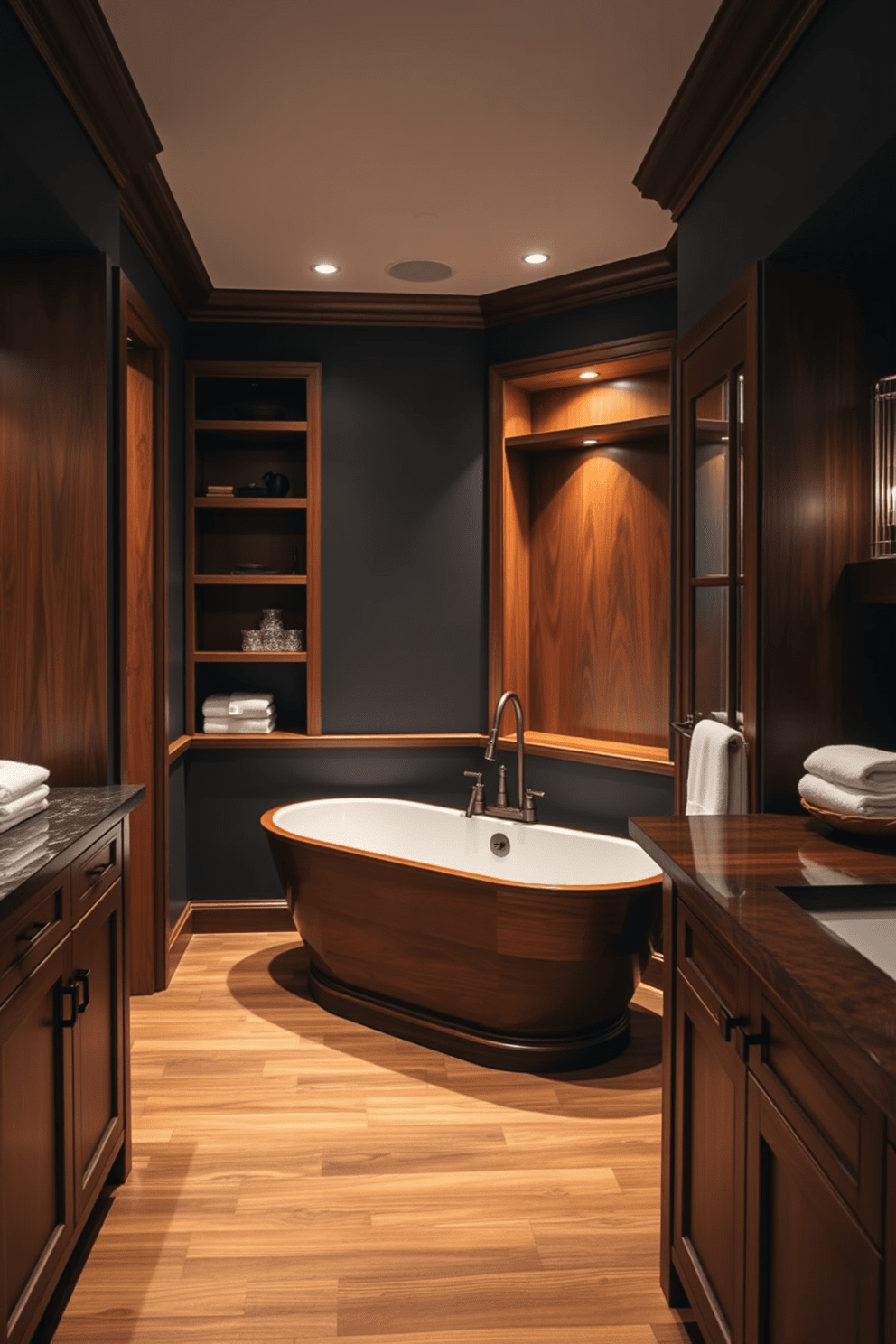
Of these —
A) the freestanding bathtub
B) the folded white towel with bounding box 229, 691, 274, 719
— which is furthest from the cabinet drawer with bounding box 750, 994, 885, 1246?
the folded white towel with bounding box 229, 691, 274, 719

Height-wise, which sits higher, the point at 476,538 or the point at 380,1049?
the point at 476,538

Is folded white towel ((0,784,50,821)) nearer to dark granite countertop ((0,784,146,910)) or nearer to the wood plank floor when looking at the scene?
dark granite countertop ((0,784,146,910))

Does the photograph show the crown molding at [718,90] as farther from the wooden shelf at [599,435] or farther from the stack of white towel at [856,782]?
the stack of white towel at [856,782]

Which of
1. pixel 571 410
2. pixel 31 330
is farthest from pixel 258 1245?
pixel 571 410

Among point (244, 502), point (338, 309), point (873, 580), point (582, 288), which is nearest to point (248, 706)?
point (244, 502)

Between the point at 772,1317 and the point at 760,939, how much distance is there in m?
0.55

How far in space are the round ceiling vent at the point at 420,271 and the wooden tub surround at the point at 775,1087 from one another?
105 inches

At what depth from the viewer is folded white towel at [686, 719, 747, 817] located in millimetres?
2332

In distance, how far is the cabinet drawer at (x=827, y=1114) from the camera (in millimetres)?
1031

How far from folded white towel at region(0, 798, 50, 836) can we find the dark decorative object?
243 centimetres

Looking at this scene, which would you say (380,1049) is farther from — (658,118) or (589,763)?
(658,118)

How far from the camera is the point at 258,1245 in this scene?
219 centimetres

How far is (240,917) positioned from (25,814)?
2.51m

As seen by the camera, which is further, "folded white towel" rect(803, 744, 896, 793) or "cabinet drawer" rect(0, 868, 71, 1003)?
"folded white towel" rect(803, 744, 896, 793)
